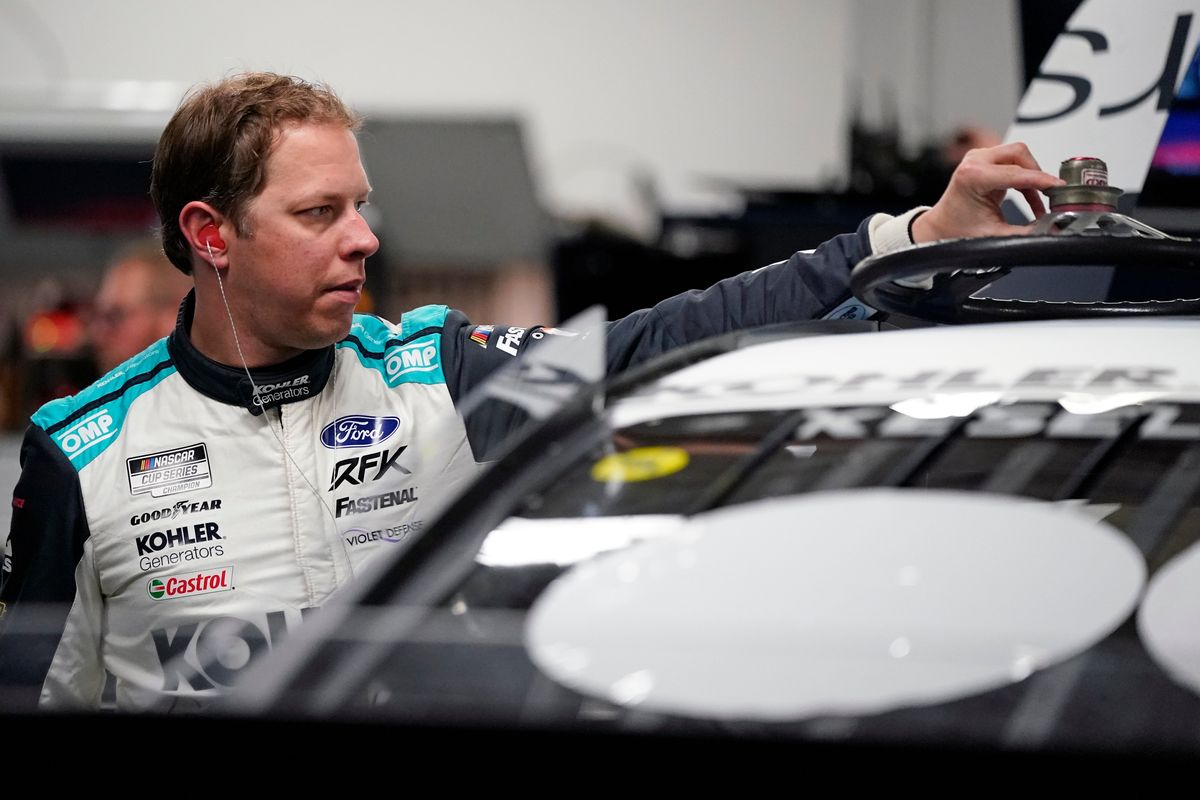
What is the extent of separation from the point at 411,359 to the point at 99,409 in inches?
12.8

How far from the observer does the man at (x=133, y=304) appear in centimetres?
288

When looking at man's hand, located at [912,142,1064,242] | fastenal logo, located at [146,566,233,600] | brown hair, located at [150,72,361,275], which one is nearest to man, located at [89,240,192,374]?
brown hair, located at [150,72,361,275]

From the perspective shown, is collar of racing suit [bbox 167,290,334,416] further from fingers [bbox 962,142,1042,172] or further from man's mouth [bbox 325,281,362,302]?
fingers [bbox 962,142,1042,172]

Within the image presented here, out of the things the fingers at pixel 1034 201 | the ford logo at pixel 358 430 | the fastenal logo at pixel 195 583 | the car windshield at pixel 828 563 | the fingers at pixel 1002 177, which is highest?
the fingers at pixel 1002 177

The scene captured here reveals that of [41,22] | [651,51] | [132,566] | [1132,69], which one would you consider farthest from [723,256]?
[41,22]

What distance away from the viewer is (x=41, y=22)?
18.1ft

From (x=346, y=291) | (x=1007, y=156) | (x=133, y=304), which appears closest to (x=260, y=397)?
(x=346, y=291)

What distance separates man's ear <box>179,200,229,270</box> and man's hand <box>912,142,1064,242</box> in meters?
0.74

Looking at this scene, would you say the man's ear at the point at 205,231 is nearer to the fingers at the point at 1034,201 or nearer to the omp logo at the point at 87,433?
the omp logo at the point at 87,433

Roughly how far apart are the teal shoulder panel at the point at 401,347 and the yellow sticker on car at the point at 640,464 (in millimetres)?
635

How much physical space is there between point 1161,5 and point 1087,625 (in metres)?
1.24

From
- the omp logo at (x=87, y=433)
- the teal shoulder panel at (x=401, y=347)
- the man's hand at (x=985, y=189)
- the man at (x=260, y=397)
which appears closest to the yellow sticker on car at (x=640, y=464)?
the man at (x=260, y=397)

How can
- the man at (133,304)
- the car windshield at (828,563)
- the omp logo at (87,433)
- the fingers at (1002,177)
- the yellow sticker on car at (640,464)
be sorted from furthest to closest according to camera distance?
the man at (133,304) < the omp logo at (87,433) < the fingers at (1002,177) < the yellow sticker on car at (640,464) < the car windshield at (828,563)

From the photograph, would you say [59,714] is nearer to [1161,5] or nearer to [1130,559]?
[1130,559]
